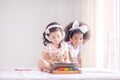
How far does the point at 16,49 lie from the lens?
236 centimetres

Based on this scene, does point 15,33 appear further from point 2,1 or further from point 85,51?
point 85,51

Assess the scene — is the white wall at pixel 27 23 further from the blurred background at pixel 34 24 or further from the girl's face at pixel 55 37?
the girl's face at pixel 55 37

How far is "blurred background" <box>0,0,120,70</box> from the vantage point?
227 centimetres

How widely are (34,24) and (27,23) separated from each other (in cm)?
7

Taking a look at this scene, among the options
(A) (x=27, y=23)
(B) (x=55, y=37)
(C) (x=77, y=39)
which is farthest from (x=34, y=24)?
(B) (x=55, y=37)

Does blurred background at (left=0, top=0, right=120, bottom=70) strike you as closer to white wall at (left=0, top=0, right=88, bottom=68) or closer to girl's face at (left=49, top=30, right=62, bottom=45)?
white wall at (left=0, top=0, right=88, bottom=68)

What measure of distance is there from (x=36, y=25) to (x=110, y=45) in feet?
2.74

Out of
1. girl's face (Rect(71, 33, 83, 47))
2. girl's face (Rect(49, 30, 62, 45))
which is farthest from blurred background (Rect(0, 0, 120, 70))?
girl's face (Rect(49, 30, 62, 45))

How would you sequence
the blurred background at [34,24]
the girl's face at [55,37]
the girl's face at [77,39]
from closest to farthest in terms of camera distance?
the girl's face at [55,37] → the girl's face at [77,39] → the blurred background at [34,24]

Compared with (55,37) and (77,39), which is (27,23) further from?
(55,37)

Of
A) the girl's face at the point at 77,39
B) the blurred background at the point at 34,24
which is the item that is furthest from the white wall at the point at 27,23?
the girl's face at the point at 77,39

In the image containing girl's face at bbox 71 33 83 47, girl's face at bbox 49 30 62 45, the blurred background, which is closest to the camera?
girl's face at bbox 49 30 62 45

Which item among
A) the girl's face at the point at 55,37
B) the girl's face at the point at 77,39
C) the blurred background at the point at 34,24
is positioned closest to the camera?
the girl's face at the point at 55,37

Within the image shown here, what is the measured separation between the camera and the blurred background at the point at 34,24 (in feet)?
7.45
